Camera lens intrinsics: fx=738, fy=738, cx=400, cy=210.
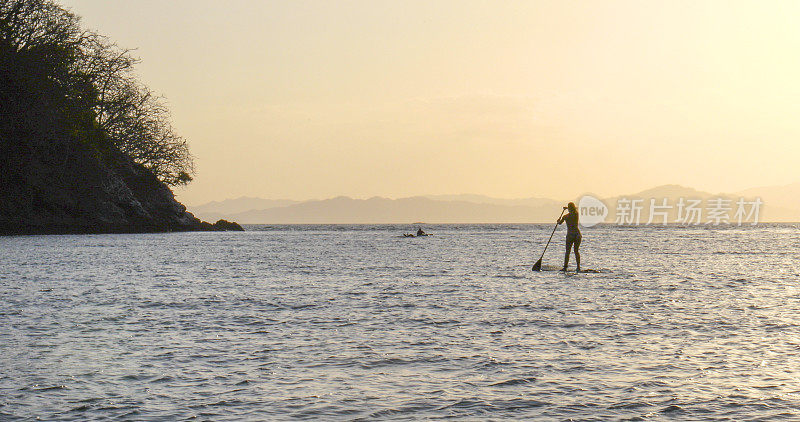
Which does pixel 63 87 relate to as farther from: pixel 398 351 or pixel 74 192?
pixel 398 351

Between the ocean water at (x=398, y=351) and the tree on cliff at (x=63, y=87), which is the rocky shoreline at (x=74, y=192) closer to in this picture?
the tree on cliff at (x=63, y=87)

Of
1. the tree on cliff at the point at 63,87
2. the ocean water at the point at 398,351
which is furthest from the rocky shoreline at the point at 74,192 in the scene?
the ocean water at the point at 398,351

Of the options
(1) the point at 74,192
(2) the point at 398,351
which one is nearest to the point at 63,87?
(1) the point at 74,192

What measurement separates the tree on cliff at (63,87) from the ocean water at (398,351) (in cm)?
4456

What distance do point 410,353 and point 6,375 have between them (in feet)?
20.5

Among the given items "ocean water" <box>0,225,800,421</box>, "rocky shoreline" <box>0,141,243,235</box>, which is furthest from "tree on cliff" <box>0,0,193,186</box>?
"ocean water" <box>0,225,800,421</box>

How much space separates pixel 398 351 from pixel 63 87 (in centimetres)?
6723

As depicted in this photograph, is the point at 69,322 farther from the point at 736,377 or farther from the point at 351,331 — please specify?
the point at 736,377

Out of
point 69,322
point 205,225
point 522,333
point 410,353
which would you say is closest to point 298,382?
point 410,353

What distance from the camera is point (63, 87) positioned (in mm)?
70312

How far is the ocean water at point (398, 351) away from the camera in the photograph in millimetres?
9156

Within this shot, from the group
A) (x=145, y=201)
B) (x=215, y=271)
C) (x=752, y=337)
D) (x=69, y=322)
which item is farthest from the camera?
(x=145, y=201)

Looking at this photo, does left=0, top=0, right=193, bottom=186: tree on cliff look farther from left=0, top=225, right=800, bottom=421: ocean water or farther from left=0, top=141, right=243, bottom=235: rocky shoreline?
left=0, top=225, right=800, bottom=421: ocean water

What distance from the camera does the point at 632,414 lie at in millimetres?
8695
